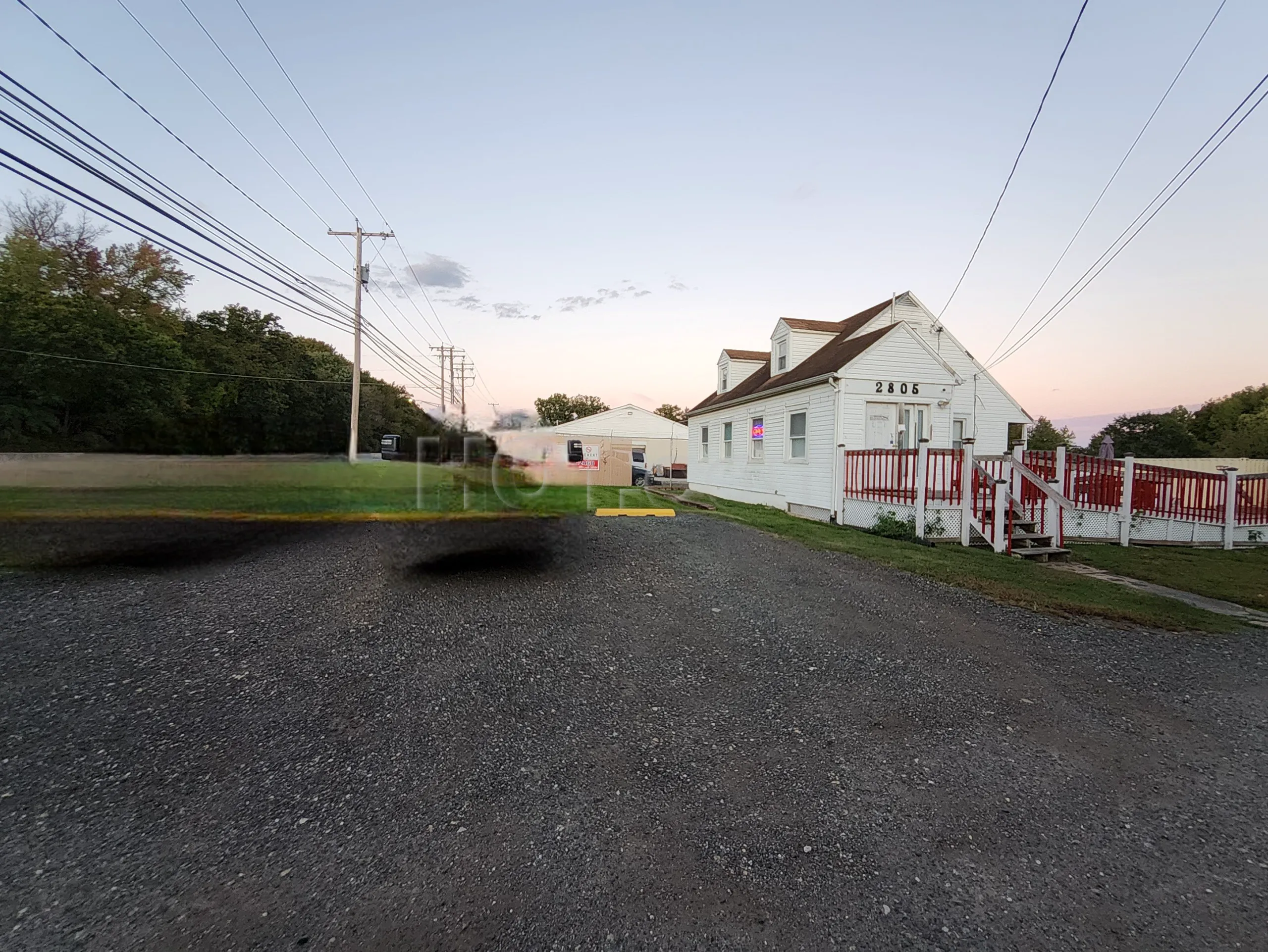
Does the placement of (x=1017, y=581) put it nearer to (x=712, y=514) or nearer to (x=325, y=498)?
(x=712, y=514)

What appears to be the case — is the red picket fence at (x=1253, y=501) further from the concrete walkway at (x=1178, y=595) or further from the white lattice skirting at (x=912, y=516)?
the white lattice skirting at (x=912, y=516)

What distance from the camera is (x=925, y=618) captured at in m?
5.59

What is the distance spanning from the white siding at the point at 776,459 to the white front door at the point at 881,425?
104 centimetres

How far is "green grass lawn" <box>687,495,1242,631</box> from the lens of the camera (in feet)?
19.8

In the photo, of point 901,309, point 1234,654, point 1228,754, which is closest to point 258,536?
point 1228,754

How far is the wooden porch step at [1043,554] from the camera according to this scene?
31.4 ft

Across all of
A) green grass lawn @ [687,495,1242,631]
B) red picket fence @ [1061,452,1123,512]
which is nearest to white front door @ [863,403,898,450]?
green grass lawn @ [687,495,1242,631]

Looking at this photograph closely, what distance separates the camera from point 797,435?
14836 millimetres

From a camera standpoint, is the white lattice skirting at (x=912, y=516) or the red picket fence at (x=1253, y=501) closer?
the white lattice skirting at (x=912, y=516)

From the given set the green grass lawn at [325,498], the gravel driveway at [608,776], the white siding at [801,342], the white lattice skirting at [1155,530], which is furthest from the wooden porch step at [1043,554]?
the white siding at [801,342]

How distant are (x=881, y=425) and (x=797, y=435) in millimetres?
2157

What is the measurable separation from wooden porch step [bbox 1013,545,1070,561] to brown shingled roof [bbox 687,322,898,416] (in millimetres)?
5489

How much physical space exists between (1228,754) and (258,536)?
10.4 m

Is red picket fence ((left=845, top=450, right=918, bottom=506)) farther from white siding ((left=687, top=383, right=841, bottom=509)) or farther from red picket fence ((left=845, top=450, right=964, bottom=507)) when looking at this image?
white siding ((left=687, top=383, right=841, bottom=509))
